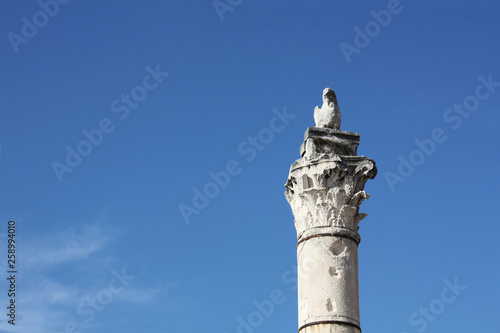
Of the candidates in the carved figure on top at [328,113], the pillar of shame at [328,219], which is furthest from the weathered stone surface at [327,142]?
the carved figure on top at [328,113]

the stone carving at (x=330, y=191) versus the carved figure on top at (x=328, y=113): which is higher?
the carved figure on top at (x=328, y=113)

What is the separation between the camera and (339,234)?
12.9 metres

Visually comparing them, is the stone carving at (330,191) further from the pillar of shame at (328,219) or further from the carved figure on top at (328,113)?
the carved figure on top at (328,113)

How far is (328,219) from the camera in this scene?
42.7 feet

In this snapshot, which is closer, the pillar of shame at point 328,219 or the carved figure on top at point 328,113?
the pillar of shame at point 328,219

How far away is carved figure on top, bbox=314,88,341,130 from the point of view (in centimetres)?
1409

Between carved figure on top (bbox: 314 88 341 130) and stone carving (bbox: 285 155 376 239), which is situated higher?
carved figure on top (bbox: 314 88 341 130)

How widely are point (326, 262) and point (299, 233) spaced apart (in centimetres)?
87

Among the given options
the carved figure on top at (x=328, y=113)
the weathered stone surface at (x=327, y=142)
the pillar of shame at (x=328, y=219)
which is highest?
the carved figure on top at (x=328, y=113)

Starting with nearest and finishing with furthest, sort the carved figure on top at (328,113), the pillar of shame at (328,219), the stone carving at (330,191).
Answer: the pillar of shame at (328,219) < the stone carving at (330,191) < the carved figure on top at (328,113)

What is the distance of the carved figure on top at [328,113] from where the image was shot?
14094mm

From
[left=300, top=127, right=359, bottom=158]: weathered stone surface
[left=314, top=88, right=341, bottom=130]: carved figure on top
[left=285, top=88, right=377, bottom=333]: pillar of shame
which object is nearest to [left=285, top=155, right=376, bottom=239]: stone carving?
[left=285, top=88, right=377, bottom=333]: pillar of shame

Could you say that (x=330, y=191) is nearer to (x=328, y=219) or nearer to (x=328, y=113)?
(x=328, y=219)

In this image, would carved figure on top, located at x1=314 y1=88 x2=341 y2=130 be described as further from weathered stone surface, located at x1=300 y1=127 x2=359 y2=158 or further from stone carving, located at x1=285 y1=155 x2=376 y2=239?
stone carving, located at x1=285 y1=155 x2=376 y2=239
